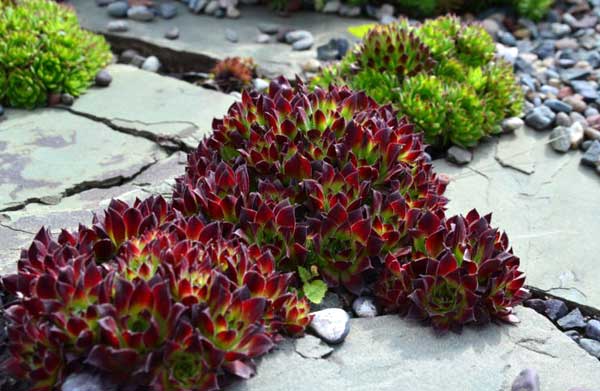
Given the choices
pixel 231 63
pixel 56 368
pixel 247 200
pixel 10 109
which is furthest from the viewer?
pixel 231 63

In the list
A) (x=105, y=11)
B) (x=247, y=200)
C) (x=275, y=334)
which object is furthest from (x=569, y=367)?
(x=105, y=11)

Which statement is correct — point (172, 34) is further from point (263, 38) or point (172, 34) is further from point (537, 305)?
point (537, 305)

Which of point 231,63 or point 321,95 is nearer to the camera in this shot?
point 321,95

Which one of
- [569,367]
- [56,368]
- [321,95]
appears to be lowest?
[569,367]

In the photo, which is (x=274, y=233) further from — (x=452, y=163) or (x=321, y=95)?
(x=452, y=163)

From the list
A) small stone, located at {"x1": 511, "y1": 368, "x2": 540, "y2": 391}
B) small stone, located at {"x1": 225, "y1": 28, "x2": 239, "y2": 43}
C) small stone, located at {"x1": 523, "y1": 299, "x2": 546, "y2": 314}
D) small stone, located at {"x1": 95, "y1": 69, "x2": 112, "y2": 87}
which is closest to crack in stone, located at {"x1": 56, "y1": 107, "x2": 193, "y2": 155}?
small stone, located at {"x1": 95, "y1": 69, "x2": 112, "y2": 87}

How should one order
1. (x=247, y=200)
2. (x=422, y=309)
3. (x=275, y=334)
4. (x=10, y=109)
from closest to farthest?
1. (x=275, y=334)
2. (x=422, y=309)
3. (x=247, y=200)
4. (x=10, y=109)
